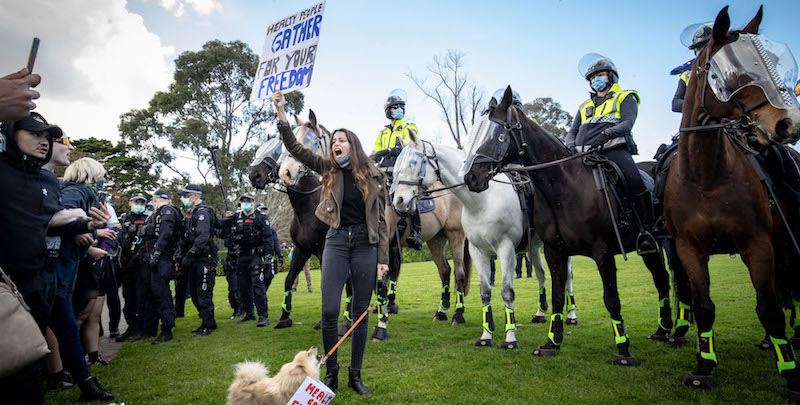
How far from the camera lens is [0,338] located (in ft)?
5.21

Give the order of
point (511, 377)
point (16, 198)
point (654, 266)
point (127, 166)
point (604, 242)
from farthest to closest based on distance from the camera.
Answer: point (127, 166)
point (654, 266)
point (604, 242)
point (511, 377)
point (16, 198)

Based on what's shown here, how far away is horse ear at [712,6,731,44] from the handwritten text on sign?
3782 mm

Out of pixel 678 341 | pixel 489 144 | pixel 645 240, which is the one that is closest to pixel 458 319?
pixel 678 341

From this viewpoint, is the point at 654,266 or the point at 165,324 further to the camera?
the point at 165,324

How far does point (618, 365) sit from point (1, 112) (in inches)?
211

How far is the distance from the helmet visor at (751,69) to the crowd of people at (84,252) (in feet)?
14.4

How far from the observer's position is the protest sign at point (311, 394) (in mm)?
2763

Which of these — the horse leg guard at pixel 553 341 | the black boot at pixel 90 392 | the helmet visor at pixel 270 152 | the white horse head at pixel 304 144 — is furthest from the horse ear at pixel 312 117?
the horse leg guard at pixel 553 341

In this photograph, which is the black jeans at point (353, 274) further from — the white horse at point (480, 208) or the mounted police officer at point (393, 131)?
the mounted police officer at point (393, 131)

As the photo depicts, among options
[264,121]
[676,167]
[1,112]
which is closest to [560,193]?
[676,167]

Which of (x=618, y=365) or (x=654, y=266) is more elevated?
(x=654, y=266)

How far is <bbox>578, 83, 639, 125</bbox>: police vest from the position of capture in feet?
17.3

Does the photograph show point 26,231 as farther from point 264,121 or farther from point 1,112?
point 264,121

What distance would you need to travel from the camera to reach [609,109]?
5.34 metres
